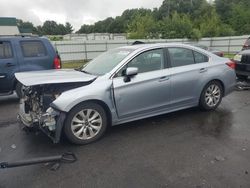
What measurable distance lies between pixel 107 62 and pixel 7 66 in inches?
136

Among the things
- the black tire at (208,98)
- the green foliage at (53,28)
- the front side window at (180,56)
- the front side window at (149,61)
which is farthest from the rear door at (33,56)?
the green foliage at (53,28)

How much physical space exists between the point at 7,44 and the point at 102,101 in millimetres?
4288

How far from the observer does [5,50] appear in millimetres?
6859

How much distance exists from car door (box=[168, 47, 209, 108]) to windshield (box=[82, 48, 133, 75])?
0.99 metres

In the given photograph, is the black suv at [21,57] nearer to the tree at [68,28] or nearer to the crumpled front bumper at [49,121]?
the crumpled front bumper at [49,121]

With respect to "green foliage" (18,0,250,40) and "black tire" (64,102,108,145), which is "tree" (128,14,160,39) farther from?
"black tire" (64,102,108,145)

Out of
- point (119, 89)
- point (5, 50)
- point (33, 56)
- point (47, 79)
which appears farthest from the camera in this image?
point (33, 56)

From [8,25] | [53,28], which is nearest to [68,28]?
[53,28]

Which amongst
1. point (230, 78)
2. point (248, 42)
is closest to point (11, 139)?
point (230, 78)

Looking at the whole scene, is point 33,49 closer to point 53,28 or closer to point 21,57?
point 21,57

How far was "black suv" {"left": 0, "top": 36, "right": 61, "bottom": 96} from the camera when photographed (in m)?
6.77

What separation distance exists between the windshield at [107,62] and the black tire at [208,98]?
193cm

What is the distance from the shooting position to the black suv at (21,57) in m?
6.77

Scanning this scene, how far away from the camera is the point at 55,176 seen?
10.2 ft
